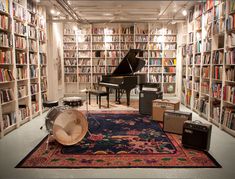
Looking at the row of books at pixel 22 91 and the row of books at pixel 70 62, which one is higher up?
the row of books at pixel 70 62

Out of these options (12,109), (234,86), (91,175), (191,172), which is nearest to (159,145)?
(191,172)

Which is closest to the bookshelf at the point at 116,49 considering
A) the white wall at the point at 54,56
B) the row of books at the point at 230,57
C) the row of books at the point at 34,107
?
the white wall at the point at 54,56

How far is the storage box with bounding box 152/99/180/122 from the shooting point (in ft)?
15.2

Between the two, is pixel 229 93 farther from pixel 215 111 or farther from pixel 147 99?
pixel 147 99

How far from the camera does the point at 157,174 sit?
2.56m

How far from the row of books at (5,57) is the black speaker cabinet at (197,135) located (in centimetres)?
350

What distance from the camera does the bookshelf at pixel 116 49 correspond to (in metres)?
8.55

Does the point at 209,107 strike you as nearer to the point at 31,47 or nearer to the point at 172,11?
the point at 172,11

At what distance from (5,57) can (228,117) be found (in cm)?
447

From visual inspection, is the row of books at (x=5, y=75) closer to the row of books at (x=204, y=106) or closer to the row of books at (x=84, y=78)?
the row of books at (x=204, y=106)

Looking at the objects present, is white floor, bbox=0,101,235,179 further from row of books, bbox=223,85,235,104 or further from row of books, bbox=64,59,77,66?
row of books, bbox=64,59,77,66

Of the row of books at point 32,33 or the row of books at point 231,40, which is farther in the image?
the row of books at point 32,33

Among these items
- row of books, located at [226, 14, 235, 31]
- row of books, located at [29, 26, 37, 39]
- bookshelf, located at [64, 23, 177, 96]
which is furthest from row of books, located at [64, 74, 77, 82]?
row of books, located at [226, 14, 235, 31]

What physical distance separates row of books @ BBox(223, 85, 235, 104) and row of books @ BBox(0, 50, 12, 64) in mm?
4348
